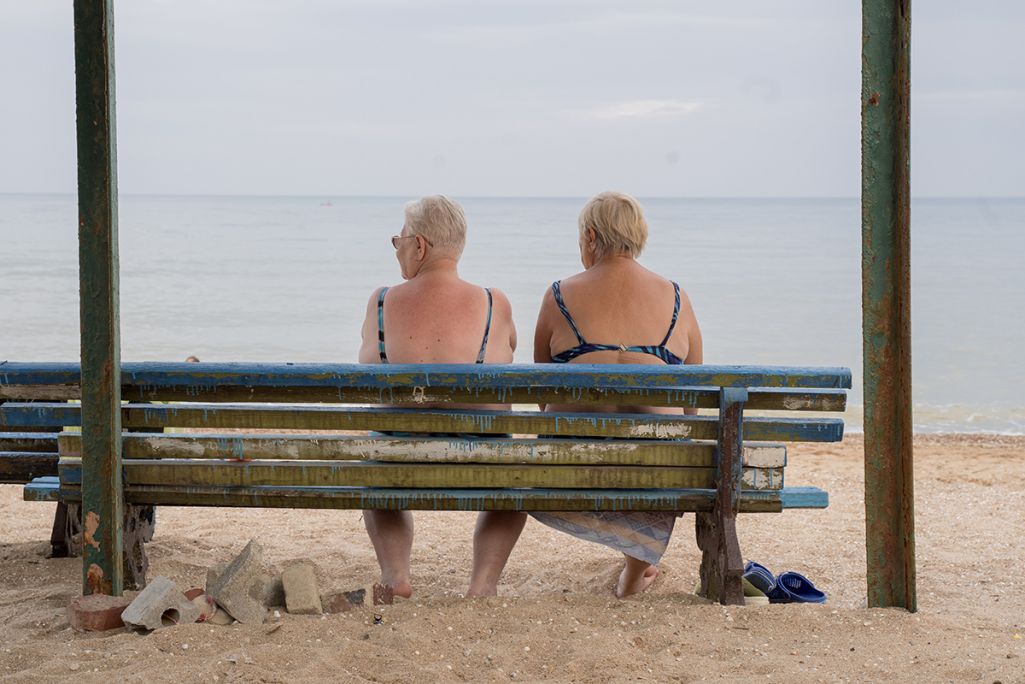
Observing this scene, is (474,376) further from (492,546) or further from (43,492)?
(43,492)

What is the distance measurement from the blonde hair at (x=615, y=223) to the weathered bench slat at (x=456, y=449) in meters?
0.80

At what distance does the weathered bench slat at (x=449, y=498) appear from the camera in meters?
3.84

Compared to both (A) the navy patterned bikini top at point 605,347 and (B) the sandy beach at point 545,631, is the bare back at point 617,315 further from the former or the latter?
(B) the sandy beach at point 545,631

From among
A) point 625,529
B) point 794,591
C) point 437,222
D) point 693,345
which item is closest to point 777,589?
point 794,591

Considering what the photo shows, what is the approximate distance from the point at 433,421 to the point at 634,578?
1.09 m

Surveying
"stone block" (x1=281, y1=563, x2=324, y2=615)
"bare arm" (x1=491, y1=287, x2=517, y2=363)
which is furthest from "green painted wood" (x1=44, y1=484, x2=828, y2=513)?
"bare arm" (x1=491, y1=287, x2=517, y2=363)

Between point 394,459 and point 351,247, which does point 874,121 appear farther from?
point 351,247

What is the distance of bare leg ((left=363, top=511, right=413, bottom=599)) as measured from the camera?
408 cm

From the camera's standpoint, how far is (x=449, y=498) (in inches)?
151

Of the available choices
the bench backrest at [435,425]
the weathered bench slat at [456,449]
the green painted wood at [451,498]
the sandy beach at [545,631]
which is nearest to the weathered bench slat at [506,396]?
the bench backrest at [435,425]

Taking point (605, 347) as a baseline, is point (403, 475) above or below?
below

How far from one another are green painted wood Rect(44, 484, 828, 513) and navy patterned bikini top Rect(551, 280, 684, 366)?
1.82ft

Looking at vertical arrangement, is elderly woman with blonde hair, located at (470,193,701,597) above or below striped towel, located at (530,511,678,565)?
above

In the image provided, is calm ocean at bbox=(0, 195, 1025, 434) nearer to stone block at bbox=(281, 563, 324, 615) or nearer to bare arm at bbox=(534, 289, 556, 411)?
bare arm at bbox=(534, 289, 556, 411)
